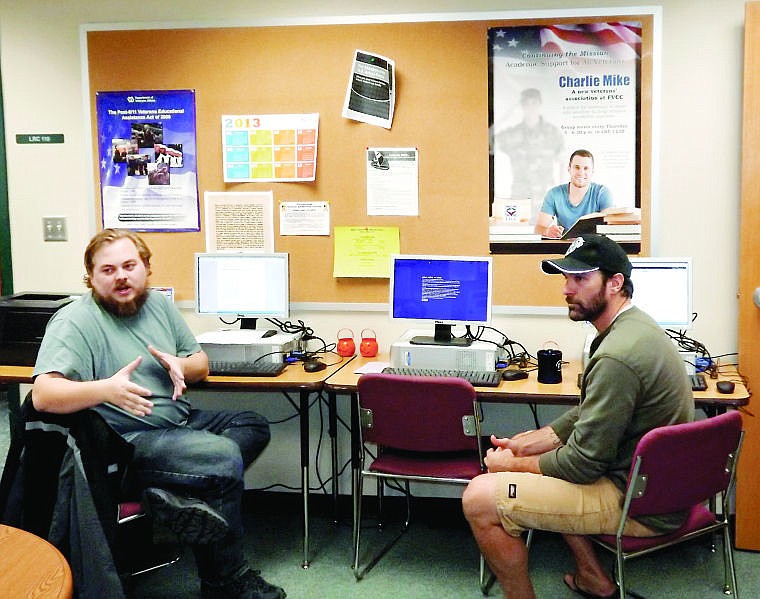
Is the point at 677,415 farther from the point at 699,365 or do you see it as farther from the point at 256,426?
the point at 256,426

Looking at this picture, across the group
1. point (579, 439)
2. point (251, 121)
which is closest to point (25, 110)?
point (251, 121)

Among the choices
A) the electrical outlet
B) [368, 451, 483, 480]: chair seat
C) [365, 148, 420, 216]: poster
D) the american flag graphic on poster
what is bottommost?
[368, 451, 483, 480]: chair seat

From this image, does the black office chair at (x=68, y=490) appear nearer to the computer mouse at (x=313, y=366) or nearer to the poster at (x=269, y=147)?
the computer mouse at (x=313, y=366)

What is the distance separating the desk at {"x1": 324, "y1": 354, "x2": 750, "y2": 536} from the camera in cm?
265

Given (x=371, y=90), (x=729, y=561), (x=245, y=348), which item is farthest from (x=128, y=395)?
(x=729, y=561)

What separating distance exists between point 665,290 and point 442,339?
882 mm

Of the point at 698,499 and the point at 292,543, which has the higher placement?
the point at 698,499

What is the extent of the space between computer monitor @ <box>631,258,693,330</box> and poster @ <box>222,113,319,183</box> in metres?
1.47

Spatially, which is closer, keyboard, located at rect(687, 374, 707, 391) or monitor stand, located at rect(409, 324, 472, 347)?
keyboard, located at rect(687, 374, 707, 391)

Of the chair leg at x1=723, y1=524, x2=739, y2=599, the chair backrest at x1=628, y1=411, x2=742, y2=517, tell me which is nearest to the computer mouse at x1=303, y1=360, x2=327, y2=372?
the chair backrest at x1=628, y1=411, x2=742, y2=517

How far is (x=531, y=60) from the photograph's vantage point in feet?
10.8

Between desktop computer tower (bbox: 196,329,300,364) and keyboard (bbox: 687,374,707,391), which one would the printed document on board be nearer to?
desktop computer tower (bbox: 196,329,300,364)

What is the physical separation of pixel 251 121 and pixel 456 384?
5.51 feet

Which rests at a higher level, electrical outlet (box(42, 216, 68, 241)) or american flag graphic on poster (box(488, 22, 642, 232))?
american flag graphic on poster (box(488, 22, 642, 232))
